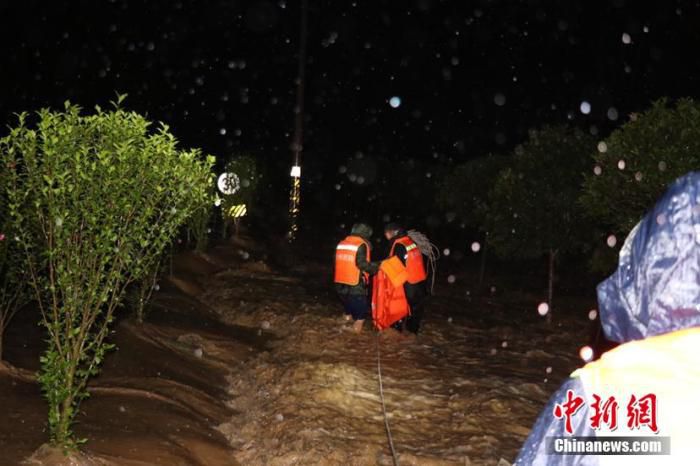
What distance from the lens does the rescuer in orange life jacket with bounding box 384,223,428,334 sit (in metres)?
10.0

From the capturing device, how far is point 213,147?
1253 inches

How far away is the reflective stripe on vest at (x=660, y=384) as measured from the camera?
125 centimetres

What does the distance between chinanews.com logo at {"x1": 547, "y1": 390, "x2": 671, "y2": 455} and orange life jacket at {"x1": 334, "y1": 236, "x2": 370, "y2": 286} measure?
8.95m

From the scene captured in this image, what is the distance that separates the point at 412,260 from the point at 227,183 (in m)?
12.2

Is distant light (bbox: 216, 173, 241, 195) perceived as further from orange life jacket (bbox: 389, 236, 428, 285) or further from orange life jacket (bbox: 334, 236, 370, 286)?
orange life jacket (bbox: 389, 236, 428, 285)

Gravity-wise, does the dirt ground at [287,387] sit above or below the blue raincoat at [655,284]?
below

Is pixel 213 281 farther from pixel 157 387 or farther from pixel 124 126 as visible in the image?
pixel 124 126

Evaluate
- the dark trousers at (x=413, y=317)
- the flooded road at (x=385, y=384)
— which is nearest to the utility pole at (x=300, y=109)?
the flooded road at (x=385, y=384)

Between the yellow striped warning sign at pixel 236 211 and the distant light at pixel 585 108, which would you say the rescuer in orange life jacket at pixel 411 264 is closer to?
the yellow striped warning sign at pixel 236 211

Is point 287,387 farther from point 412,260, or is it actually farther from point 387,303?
point 412,260

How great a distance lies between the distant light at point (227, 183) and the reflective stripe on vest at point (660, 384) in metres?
20.2

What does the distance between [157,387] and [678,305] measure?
632cm

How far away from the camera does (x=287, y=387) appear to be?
7.94 metres

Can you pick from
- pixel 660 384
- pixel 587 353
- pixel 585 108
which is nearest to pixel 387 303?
pixel 587 353
